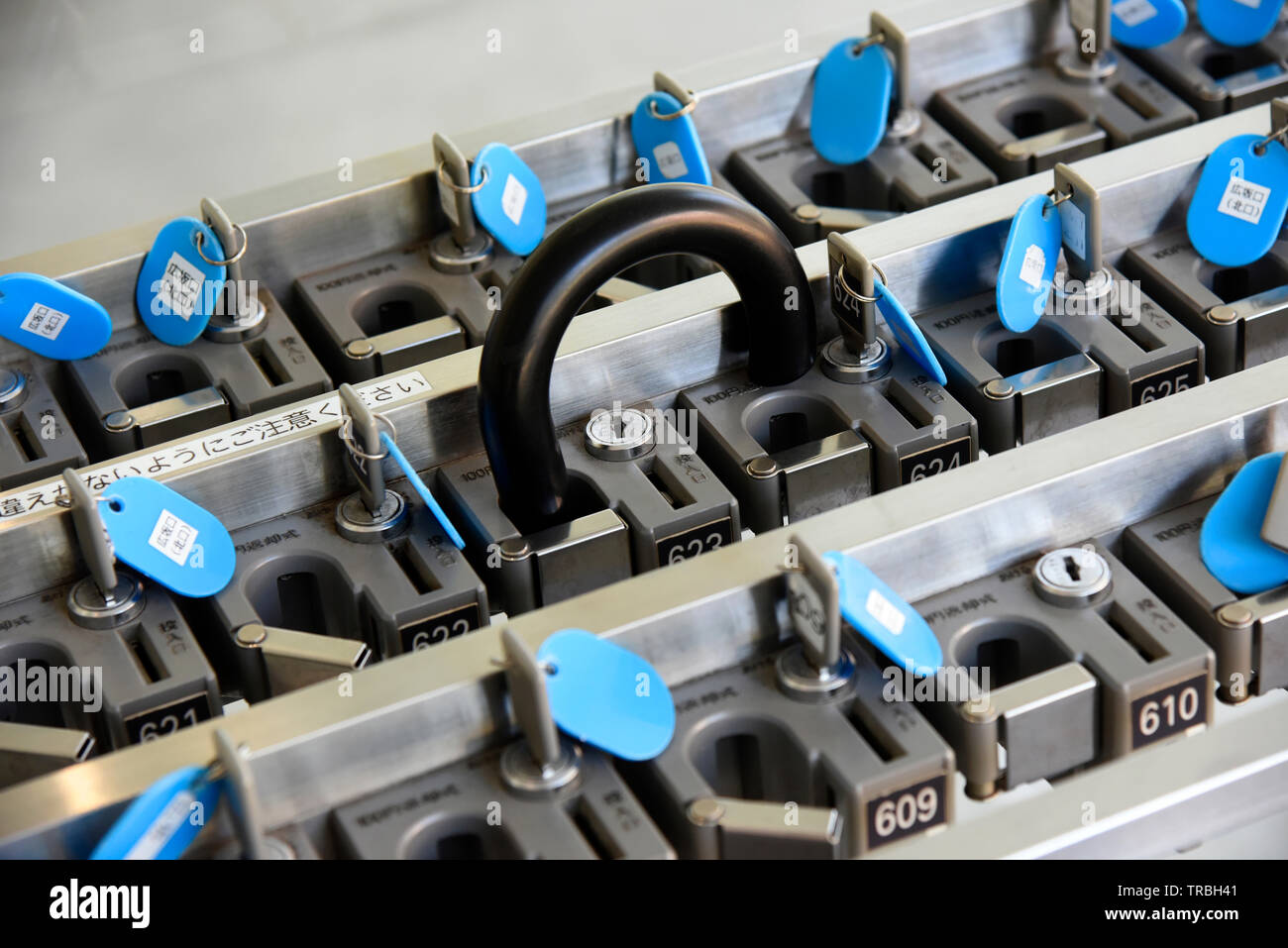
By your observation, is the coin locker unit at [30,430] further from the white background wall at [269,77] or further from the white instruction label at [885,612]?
the white background wall at [269,77]

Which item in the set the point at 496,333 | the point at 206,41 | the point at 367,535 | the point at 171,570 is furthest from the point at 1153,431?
the point at 206,41

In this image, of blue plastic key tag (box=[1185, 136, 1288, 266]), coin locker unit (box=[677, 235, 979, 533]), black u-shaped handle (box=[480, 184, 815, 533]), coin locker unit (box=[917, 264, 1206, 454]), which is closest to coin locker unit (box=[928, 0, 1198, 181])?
blue plastic key tag (box=[1185, 136, 1288, 266])

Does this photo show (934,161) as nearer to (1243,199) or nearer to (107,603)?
(1243,199)

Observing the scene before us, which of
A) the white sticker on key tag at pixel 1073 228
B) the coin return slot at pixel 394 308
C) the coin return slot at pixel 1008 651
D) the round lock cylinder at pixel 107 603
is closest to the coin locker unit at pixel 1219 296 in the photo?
the white sticker on key tag at pixel 1073 228

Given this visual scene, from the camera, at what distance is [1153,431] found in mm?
2105

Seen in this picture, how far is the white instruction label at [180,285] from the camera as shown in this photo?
8.34ft

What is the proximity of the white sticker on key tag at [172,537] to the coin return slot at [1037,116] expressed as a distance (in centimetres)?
145

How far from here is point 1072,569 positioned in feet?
6.75

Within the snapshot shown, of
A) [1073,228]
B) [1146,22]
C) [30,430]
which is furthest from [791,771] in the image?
[1146,22]

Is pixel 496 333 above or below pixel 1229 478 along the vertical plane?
above

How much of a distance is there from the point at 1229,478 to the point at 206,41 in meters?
3.58

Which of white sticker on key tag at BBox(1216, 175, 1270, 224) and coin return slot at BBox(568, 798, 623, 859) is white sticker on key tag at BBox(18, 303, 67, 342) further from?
white sticker on key tag at BBox(1216, 175, 1270, 224)

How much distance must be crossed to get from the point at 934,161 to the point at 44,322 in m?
1.25
